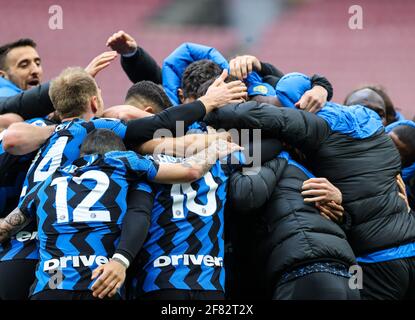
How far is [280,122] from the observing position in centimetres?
353

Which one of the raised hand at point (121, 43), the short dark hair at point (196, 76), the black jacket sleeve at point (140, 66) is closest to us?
the short dark hair at point (196, 76)

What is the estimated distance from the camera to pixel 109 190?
311cm

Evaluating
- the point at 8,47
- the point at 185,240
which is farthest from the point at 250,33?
the point at 185,240

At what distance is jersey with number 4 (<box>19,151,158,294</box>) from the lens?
3023 millimetres

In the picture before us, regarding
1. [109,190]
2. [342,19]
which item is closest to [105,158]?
[109,190]

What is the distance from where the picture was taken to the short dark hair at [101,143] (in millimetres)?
3262

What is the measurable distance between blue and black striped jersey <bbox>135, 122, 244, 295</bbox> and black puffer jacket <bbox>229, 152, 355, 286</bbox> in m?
0.15

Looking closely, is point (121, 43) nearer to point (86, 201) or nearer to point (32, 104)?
point (32, 104)

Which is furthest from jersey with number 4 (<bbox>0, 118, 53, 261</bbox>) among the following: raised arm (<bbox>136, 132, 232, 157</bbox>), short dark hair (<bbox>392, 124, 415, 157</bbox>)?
short dark hair (<bbox>392, 124, 415, 157</bbox>)

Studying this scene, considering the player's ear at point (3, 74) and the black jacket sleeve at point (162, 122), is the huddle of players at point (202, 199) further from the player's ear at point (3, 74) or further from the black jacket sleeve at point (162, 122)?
the player's ear at point (3, 74)

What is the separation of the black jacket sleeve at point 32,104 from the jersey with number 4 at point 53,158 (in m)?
0.36

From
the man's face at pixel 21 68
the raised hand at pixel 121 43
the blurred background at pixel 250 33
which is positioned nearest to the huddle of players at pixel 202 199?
the raised hand at pixel 121 43

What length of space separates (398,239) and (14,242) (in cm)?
194
